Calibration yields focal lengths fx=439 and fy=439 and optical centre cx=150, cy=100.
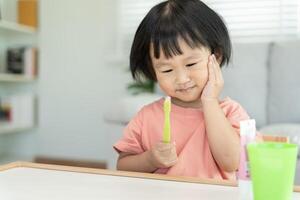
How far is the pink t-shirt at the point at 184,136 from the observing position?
2.98 ft

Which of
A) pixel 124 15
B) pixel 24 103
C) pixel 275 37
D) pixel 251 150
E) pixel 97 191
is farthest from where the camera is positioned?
pixel 24 103

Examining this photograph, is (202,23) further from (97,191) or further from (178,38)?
(97,191)

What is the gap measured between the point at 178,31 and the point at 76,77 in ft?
7.29

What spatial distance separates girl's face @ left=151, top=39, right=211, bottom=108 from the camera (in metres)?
0.87

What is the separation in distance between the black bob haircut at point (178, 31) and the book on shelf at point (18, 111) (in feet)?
7.48

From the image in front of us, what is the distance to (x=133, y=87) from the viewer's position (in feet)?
8.96

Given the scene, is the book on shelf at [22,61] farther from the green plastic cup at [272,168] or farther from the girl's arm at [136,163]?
the green plastic cup at [272,168]

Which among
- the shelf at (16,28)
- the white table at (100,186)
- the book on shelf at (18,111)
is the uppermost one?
the shelf at (16,28)

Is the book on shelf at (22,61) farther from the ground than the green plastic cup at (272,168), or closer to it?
farther from the ground

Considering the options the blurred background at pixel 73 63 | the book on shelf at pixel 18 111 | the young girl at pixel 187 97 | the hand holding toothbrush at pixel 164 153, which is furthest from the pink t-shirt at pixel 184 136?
the book on shelf at pixel 18 111

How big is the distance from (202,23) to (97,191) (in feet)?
1.52

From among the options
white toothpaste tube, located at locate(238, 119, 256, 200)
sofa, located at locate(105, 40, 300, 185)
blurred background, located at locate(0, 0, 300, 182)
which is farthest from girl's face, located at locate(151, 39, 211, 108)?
blurred background, located at locate(0, 0, 300, 182)

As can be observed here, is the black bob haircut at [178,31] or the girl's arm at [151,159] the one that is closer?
the girl's arm at [151,159]

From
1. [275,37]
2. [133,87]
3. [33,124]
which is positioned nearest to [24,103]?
[33,124]
